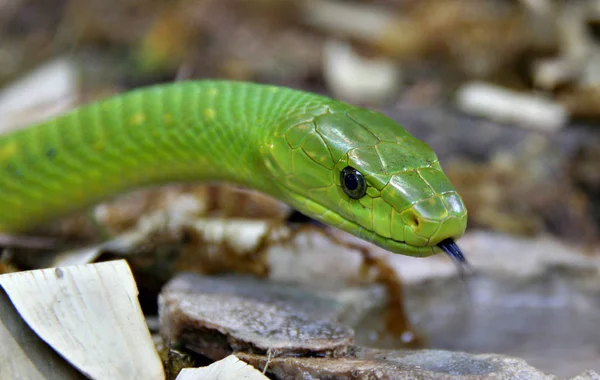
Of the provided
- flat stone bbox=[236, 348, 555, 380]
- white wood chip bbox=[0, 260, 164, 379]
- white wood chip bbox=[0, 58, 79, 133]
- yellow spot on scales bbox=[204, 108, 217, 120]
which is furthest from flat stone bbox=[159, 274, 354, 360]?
white wood chip bbox=[0, 58, 79, 133]

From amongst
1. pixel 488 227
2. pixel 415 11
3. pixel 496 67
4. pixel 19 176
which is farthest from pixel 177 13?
pixel 488 227

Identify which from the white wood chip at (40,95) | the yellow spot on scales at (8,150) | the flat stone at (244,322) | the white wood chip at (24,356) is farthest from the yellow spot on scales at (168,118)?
the white wood chip at (40,95)

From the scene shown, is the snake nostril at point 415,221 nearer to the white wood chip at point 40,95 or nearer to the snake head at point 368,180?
the snake head at point 368,180

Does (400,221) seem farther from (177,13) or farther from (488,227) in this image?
(177,13)

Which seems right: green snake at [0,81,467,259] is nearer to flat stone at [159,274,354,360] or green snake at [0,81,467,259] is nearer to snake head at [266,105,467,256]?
snake head at [266,105,467,256]

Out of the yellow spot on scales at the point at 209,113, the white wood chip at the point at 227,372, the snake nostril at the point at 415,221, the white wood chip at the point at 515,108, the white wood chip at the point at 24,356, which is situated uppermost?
the yellow spot on scales at the point at 209,113

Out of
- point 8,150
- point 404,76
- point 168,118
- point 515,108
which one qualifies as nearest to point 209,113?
point 168,118
